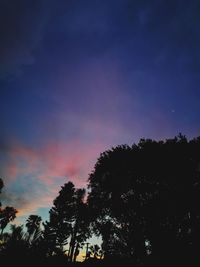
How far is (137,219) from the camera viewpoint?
31.7m

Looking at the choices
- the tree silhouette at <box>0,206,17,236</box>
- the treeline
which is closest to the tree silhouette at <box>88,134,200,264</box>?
the treeline

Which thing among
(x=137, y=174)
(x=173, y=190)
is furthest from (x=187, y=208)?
(x=137, y=174)

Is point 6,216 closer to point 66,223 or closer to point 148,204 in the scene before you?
point 66,223

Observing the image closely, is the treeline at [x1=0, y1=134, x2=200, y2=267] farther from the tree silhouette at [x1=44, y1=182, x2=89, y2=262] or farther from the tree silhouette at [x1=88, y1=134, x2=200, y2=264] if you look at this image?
the tree silhouette at [x1=44, y1=182, x2=89, y2=262]

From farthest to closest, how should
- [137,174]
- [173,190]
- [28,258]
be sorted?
[137,174]
[173,190]
[28,258]

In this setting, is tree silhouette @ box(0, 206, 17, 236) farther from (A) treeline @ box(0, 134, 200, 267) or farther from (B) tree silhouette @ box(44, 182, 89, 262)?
(A) treeline @ box(0, 134, 200, 267)

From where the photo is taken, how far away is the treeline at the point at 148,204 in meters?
27.0

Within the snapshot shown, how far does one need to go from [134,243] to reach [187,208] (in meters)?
7.89

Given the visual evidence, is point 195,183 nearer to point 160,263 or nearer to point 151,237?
point 151,237

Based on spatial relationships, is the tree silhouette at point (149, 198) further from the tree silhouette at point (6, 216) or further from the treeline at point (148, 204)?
the tree silhouette at point (6, 216)

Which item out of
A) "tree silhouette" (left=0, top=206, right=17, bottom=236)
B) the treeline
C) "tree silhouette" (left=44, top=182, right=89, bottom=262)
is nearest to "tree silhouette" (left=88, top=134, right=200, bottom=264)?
the treeline

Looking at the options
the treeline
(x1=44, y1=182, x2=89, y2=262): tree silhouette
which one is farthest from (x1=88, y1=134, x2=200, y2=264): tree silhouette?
(x1=44, y1=182, x2=89, y2=262): tree silhouette

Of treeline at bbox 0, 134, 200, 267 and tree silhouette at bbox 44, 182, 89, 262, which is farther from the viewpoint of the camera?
tree silhouette at bbox 44, 182, 89, 262

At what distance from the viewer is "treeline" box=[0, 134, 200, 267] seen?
88.6 feet
